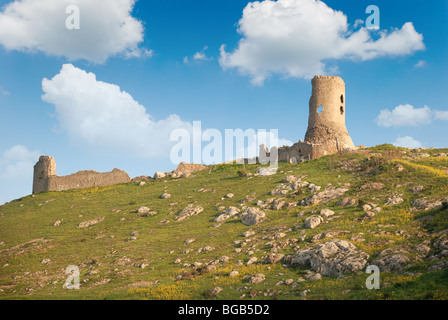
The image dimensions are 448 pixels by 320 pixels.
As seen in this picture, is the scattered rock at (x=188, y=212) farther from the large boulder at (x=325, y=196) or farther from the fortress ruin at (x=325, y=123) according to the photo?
the fortress ruin at (x=325, y=123)

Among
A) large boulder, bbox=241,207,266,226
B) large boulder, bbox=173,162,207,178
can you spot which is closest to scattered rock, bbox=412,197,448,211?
large boulder, bbox=241,207,266,226

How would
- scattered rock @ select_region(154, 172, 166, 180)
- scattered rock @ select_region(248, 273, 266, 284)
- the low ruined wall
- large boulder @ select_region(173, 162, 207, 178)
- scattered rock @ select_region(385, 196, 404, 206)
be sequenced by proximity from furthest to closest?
the low ruined wall → scattered rock @ select_region(154, 172, 166, 180) → large boulder @ select_region(173, 162, 207, 178) → scattered rock @ select_region(385, 196, 404, 206) → scattered rock @ select_region(248, 273, 266, 284)

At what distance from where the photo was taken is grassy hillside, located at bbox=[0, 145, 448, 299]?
1966 centimetres

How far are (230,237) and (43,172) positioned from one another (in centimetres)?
4750

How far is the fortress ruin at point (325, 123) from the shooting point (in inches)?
2073

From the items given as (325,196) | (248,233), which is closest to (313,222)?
(248,233)

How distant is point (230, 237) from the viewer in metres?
30.4

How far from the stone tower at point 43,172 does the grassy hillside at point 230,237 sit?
481 inches

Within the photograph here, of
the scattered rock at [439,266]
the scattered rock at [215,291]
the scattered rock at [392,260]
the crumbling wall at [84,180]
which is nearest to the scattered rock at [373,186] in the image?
the scattered rock at [392,260]

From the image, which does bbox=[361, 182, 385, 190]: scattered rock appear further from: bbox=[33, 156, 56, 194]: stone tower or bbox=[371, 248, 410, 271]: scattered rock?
bbox=[33, 156, 56, 194]: stone tower

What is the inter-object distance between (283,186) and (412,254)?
2061cm
